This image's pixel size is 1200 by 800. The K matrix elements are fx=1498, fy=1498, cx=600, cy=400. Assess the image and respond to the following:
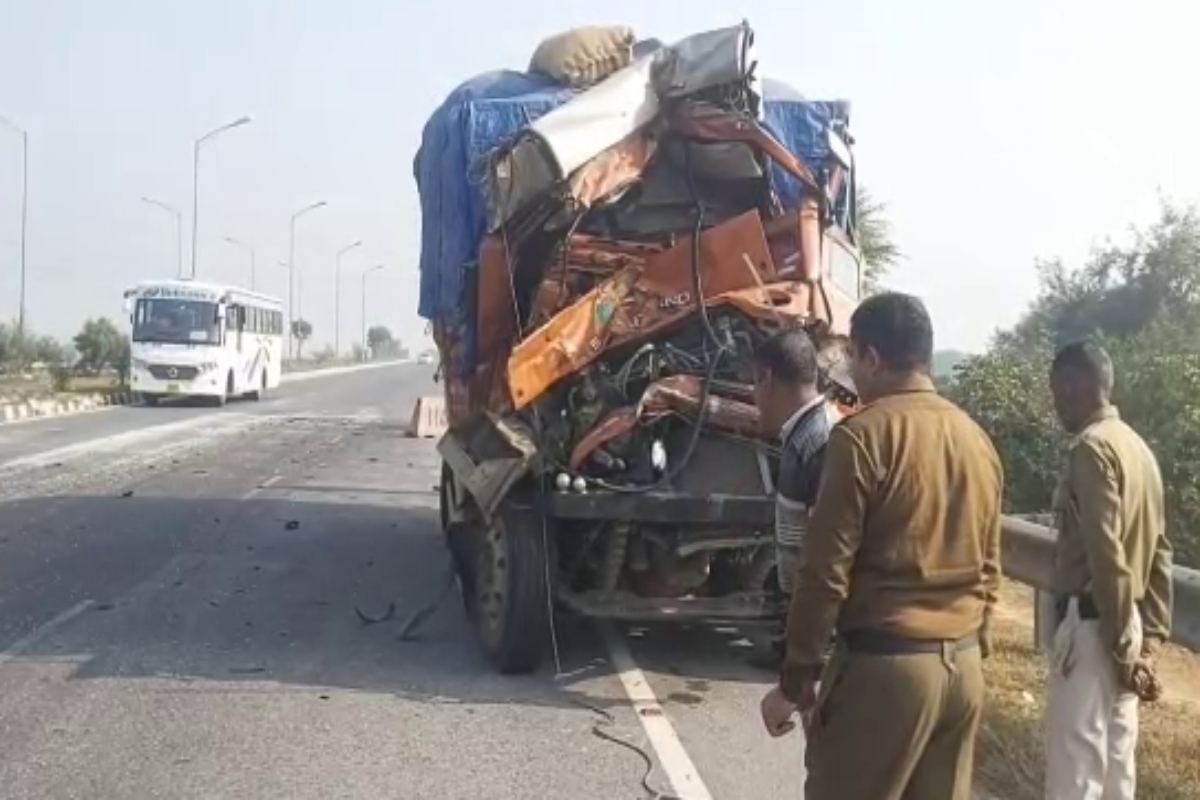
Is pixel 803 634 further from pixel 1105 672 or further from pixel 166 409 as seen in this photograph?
pixel 166 409

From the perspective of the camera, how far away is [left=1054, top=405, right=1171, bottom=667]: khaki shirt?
4.68m

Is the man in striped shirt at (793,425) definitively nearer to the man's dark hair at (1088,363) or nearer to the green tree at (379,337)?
the man's dark hair at (1088,363)

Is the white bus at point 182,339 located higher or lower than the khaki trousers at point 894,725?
higher

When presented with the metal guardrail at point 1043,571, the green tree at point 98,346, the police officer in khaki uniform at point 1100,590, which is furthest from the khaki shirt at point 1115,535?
the green tree at point 98,346

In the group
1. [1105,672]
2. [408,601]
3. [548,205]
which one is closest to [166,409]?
[408,601]

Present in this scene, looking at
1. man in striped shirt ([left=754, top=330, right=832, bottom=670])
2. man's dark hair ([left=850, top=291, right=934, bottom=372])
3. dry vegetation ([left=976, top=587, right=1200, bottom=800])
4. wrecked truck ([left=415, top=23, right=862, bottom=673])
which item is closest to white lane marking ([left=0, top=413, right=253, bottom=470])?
wrecked truck ([left=415, top=23, right=862, bottom=673])

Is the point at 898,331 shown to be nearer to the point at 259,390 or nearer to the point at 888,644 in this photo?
the point at 888,644

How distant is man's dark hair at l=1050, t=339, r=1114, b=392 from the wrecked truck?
277 centimetres

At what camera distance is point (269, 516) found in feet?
48.4

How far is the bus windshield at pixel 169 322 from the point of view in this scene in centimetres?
3694

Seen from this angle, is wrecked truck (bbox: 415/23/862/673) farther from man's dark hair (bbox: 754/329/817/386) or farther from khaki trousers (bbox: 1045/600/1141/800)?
man's dark hair (bbox: 754/329/817/386)

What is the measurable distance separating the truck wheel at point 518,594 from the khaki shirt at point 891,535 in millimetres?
4146

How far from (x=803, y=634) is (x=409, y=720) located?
146 inches

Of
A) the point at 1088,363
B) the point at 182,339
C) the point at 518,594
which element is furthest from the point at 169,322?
the point at 1088,363
